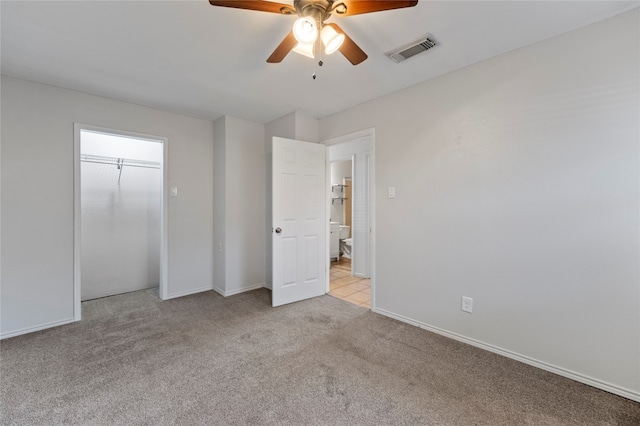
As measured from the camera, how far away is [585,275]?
187 cm

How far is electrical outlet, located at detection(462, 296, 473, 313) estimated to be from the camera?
239 cm

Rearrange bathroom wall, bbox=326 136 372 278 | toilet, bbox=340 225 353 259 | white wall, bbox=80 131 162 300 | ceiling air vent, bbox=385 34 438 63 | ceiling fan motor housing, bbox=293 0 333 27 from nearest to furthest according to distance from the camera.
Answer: ceiling fan motor housing, bbox=293 0 333 27, ceiling air vent, bbox=385 34 438 63, white wall, bbox=80 131 162 300, bathroom wall, bbox=326 136 372 278, toilet, bbox=340 225 353 259

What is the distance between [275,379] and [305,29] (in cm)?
229

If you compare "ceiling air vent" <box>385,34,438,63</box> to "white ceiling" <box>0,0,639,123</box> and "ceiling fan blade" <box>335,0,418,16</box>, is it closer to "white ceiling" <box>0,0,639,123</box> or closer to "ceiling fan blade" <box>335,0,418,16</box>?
"white ceiling" <box>0,0,639,123</box>

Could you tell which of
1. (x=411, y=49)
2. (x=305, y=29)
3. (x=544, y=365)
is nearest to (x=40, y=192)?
(x=305, y=29)

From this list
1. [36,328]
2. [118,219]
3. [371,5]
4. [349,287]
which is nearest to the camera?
[371,5]

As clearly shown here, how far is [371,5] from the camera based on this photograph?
1.43m

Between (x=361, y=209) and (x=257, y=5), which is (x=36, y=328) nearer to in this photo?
(x=257, y=5)

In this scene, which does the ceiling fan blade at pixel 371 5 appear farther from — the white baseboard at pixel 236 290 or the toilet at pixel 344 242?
the toilet at pixel 344 242

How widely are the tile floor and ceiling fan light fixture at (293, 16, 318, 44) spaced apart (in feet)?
9.20

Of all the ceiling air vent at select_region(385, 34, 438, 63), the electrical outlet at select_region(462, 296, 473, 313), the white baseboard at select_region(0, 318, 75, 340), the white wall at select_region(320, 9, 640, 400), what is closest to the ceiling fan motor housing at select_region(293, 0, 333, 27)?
the ceiling air vent at select_region(385, 34, 438, 63)

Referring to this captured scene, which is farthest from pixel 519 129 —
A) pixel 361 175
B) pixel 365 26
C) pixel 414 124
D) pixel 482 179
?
pixel 361 175

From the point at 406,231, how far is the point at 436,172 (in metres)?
0.67

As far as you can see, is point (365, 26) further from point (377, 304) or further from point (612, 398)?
point (612, 398)
